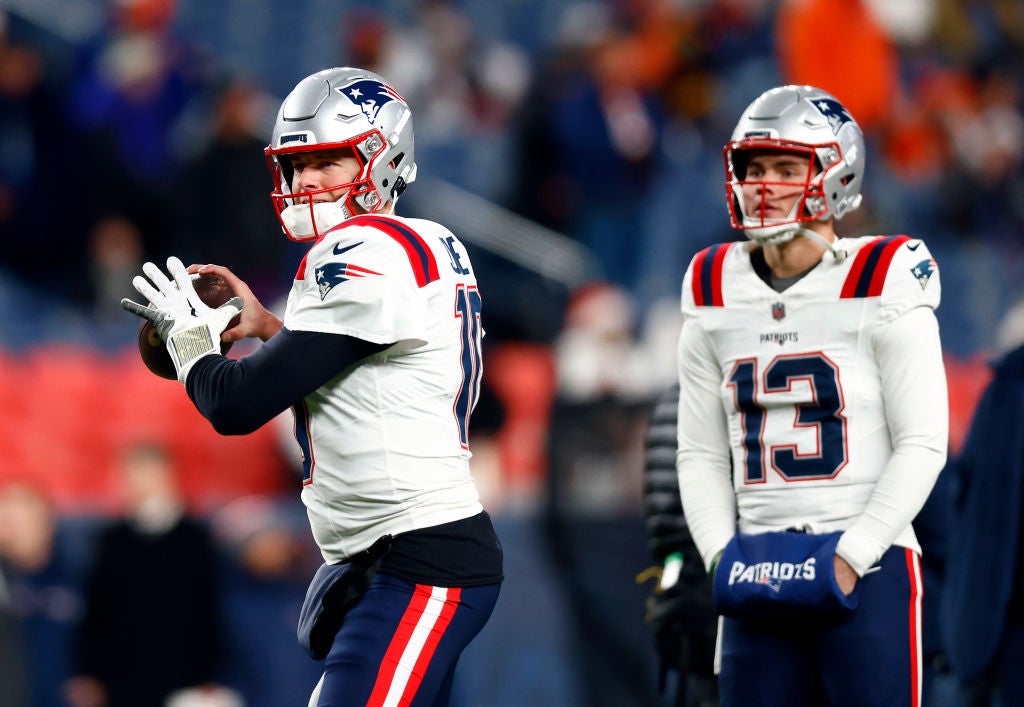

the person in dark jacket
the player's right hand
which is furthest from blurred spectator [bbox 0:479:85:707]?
the player's right hand

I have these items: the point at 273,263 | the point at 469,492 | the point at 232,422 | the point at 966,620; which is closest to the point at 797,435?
the point at 469,492

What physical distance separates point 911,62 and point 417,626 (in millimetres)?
9319

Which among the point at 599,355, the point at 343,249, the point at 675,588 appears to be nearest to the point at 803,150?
the point at 343,249

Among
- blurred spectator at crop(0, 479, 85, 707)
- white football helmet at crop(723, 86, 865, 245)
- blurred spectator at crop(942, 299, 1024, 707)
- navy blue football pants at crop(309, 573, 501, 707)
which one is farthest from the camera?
blurred spectator at crop(0, 479, 85, 707)

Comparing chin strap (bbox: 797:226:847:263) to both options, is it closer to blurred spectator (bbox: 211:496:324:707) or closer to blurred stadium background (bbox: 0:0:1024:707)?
blurred stadium background (bbox: 0:0:1024:707)

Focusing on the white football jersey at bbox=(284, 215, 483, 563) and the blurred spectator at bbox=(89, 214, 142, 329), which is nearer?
the white football jersey at bbox=(284, 215, 483, 563)

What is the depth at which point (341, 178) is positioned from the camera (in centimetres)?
315

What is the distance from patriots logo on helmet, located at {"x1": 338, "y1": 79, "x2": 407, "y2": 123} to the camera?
3.17 m

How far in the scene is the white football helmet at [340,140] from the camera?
311 cm

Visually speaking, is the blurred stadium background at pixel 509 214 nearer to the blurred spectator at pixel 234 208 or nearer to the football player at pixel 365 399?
the blurred spectator at pixel 234 208

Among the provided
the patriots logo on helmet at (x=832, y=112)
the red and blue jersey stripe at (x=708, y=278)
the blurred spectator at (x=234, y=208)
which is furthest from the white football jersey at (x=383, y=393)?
the blurred spectator at (x=234, y=208)

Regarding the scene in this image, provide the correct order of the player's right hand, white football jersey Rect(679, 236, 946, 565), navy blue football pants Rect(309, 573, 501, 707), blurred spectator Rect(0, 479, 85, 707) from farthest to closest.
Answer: blurred spectator Rect(0, 479, 85, 707) → white football jersey Rect(679, 236, 946, 565) → the player's right hand → navy blue football pants Rect(309, 573, 501, 707)

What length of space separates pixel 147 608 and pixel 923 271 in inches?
154

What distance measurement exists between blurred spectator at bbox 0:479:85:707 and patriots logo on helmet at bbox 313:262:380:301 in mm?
3757
